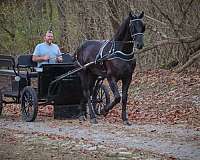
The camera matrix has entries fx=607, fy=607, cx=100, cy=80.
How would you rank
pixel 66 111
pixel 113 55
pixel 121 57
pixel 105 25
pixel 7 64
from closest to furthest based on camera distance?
pixel 121 57 → pixel 113 55 → pixel 66 111 → pixel 7 64 → pixel 105 25

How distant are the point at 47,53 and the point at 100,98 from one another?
184 centimetres

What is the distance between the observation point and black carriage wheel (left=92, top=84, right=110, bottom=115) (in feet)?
52.4

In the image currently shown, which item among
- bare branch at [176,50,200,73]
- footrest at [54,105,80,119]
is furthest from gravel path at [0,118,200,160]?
bare branch at [176,50,200,73]

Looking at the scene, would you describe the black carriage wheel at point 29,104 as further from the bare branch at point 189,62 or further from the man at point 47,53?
the bare branch at point 189,62

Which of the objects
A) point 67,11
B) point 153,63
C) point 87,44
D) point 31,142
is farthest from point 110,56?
point 67,11

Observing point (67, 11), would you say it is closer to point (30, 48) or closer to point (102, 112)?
point (30, 48)

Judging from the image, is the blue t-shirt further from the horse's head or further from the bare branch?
the bare branch

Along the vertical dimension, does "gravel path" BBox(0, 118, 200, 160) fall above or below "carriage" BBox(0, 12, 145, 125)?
below

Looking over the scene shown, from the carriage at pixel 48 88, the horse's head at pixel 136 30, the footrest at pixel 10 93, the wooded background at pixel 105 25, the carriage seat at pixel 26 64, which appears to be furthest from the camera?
the wooded background at pixel 105 25

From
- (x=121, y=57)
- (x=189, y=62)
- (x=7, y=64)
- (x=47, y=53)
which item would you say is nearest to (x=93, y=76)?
(x=47, y=53)

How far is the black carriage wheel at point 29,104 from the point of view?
15102 mm

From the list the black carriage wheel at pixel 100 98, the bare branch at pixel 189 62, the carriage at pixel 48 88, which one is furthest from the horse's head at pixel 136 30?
the bare branch at pixel 189 62

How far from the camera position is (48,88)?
15508 millimetres

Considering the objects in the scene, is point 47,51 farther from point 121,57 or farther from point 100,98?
point 121,57
